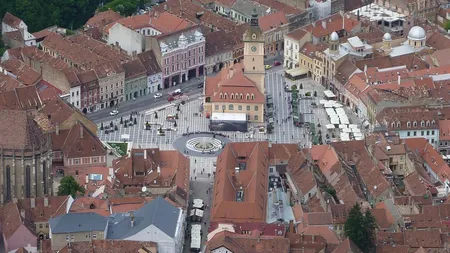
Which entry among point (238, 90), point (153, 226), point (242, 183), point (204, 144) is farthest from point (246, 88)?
point (153, 226)

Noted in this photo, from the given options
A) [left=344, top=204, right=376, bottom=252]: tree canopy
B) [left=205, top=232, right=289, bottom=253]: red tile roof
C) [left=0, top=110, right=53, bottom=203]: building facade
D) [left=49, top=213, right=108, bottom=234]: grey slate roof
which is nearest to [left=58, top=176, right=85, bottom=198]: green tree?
[left=0, top=110, right=53, bottom=203]: building facade

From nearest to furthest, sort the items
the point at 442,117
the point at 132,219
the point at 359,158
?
the point at 132,219 < the point at 359,158 < the point at 442,117

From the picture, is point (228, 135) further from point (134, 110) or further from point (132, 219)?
point (132, 219)

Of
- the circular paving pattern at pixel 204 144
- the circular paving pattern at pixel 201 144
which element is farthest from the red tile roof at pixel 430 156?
the circular paving pattern at pixel 204 144

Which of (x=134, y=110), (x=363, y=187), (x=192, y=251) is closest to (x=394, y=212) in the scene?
(x=363, y=187)

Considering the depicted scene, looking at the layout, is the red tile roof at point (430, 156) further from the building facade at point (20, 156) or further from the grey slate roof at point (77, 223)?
the building facade at point (20, 156)

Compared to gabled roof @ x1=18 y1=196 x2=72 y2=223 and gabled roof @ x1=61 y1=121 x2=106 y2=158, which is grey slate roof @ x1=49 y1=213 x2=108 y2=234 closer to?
gabled roof @ x1=18 y1=196 x2=72 y2=223

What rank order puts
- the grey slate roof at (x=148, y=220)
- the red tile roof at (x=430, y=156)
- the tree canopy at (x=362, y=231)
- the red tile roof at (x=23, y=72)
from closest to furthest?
the grey slate roof at (x=148, y=220)
the tree canopy at (x=362, y=231)
the red tile roof at (x=430, y=156)
the red tile roof at (x=23, y=72)
